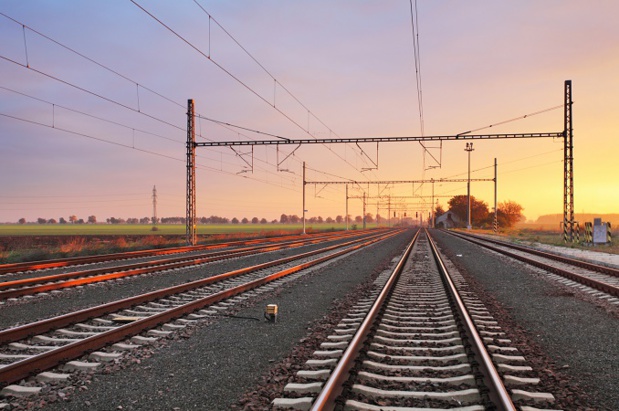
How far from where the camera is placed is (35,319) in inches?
344

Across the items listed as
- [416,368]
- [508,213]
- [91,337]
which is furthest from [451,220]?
[91,337]

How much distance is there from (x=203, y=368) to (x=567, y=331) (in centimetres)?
619

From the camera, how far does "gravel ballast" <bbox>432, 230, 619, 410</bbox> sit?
5219 mm

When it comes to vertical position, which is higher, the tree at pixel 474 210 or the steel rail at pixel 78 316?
the tree at pixel 474 210

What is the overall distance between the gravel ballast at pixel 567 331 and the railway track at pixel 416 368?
0.48m

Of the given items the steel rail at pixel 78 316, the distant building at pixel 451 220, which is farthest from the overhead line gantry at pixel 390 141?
the distant building at pixel 451 220

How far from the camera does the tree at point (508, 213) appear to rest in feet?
347

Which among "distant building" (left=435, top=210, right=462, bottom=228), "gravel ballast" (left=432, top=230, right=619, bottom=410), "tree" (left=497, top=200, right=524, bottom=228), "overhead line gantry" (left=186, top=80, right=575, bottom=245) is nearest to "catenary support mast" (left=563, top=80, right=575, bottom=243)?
"overhead line gantry" (left=186, top=80, right=575, bottom=245)

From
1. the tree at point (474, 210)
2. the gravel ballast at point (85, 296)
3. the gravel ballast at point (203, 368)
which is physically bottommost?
the gravel ballast at point (85, 296)

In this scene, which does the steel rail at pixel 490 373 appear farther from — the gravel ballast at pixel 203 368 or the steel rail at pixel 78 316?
the steel rail at pixel 78 316

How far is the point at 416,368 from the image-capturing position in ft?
18.4

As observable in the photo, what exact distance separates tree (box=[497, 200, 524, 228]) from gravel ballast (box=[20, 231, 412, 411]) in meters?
105

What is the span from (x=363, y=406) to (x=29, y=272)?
A: 1567 cm

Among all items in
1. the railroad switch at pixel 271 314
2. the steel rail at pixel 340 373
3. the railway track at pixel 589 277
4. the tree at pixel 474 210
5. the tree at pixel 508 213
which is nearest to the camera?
the steel rail at pixel 340 373
